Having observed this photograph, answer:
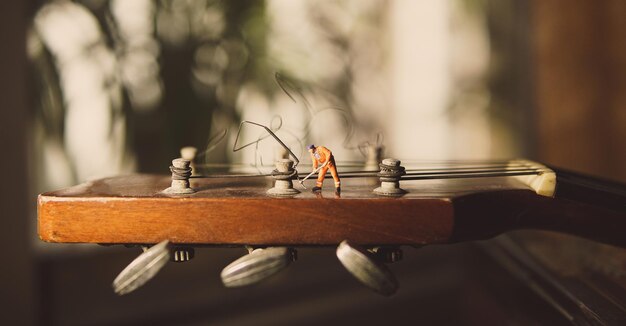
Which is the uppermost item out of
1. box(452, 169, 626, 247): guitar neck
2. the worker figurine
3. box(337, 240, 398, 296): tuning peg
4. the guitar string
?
the worker figurine

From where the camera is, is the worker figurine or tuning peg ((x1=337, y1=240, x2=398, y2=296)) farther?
the worker figurine

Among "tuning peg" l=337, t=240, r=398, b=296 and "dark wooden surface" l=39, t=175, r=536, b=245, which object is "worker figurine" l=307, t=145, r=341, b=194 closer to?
"dark wooden surface" l=39, t=175, r=536, b=245

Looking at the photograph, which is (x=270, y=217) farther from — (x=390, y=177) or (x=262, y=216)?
(x=390, y=177)

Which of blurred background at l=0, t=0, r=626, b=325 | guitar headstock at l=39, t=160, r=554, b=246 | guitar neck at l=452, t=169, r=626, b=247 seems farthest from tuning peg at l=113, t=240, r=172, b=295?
blurred background at l=0, t=0, r=626, b=325

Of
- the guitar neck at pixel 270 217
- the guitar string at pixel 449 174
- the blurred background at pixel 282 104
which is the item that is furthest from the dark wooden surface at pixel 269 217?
Result: the blurred background at pixel 282 104

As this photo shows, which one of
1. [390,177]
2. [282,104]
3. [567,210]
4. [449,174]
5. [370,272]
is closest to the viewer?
[370,272]

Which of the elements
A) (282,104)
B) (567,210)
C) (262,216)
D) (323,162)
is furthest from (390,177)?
(282,104)

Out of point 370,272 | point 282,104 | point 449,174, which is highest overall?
point 282,104
